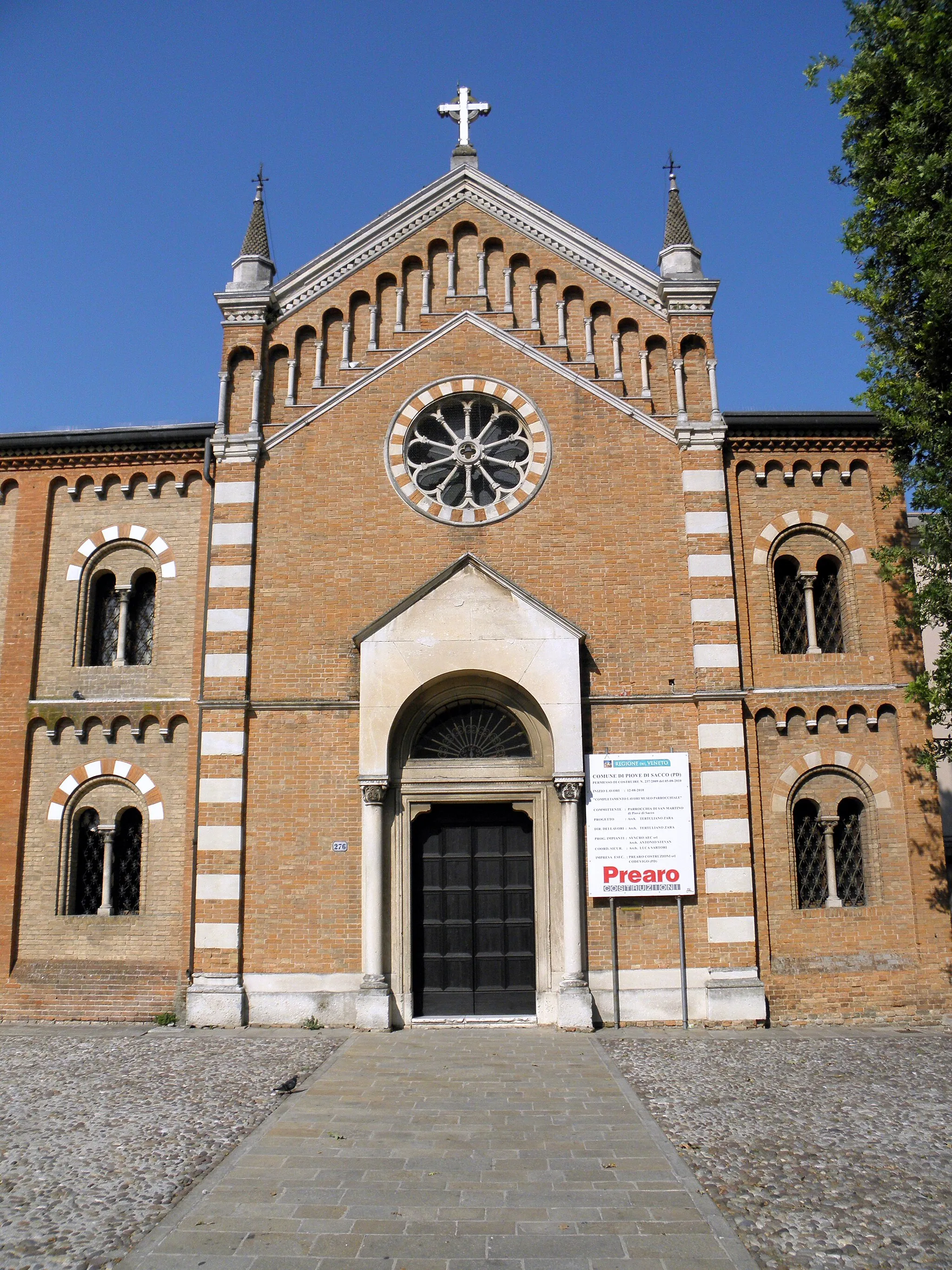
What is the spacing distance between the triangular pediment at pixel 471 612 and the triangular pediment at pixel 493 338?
Result: 3.51 metres

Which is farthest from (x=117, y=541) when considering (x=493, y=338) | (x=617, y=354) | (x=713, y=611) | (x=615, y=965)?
(x=615, y=965)

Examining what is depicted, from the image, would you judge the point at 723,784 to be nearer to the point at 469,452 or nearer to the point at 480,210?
the point at 469,452

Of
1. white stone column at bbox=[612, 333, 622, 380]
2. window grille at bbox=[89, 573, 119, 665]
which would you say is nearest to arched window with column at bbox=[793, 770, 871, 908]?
white stone column at bbox=[612, 333, 622, 380]

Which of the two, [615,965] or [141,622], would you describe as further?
[141,622]

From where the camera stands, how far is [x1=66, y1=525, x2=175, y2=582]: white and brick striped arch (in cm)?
Answer: 1567

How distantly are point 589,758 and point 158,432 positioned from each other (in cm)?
897

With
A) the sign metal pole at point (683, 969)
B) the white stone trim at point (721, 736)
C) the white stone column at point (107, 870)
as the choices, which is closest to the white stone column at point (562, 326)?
the white stone trim at point (721, 736)

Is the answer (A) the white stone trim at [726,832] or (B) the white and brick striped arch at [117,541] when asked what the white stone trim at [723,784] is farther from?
(B) the white and brick striped arch at [117,541]

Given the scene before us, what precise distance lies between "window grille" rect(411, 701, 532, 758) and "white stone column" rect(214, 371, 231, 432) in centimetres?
595

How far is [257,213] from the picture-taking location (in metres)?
16.5

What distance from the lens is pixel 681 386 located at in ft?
50.4

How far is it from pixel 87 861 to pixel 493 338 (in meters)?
10.7

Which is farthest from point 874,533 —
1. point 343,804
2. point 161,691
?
point 161,691

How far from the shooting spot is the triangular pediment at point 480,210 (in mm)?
15820
